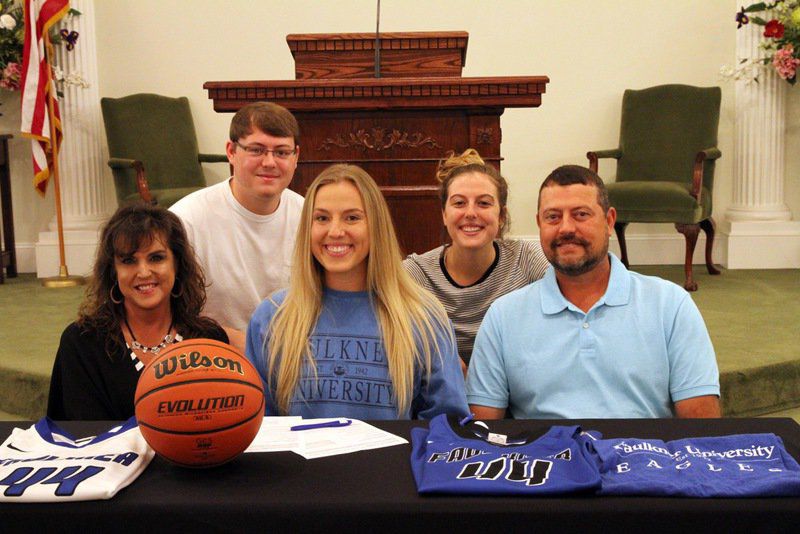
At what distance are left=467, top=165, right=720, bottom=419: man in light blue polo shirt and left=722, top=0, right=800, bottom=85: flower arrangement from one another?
4478 mm

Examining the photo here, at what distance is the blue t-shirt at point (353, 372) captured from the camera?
92.0 inches

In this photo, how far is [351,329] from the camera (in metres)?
2.38

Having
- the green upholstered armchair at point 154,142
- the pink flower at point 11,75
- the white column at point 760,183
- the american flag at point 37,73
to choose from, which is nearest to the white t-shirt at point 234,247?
the green upholstered armchair at point 154,142

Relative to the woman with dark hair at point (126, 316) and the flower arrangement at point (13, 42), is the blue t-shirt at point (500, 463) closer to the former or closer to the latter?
the woman with dark hair at point (126, 316)

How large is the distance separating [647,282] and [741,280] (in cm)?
426

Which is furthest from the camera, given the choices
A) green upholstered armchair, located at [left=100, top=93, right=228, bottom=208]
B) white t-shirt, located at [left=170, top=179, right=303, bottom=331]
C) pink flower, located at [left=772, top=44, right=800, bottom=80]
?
green upholstered armchair, located at [left=100, top=93, right=228, bottom=208]

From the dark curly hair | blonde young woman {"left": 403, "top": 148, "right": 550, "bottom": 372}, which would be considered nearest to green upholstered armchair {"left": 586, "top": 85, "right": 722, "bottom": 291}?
blonde young woman {"left": 403, "top": 148, "right": 550, "bottom": 372}

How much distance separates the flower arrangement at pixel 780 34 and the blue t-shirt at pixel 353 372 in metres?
5.02

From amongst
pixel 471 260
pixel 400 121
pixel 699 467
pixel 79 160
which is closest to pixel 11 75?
pixel 79 160

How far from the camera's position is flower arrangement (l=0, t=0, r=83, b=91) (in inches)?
270

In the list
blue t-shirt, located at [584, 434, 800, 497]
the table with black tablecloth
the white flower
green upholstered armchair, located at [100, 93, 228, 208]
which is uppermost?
the white flower

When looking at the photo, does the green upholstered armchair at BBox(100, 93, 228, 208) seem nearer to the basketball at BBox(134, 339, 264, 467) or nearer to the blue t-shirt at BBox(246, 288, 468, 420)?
the blue t-shirt at BBox(246, 288, 468, 420)

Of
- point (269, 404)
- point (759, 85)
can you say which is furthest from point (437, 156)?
point (759, 85)

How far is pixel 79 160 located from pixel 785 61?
5.07 m
